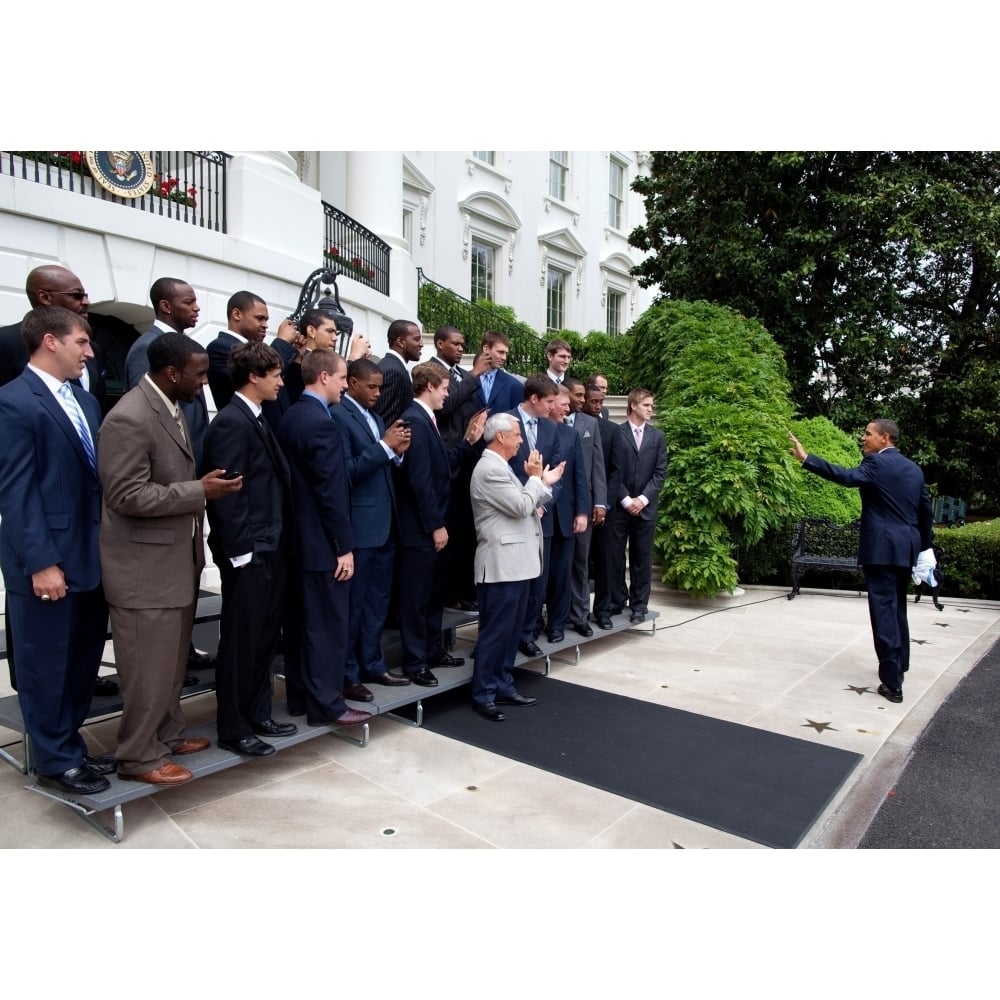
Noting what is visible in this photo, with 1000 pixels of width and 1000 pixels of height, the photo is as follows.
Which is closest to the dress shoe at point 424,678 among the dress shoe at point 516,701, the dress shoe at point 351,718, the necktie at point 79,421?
the dress shoe at point 516,701

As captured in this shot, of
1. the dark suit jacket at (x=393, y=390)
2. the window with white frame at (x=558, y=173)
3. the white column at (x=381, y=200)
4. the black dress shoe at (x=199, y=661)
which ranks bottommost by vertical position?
the black dress shoe at (x=199, y=661)

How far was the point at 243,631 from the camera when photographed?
3920mm

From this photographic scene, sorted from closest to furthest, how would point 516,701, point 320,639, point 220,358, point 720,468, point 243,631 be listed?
1. point 243,631
2. point 320,639
3. point 220,358
4. point 516,701
5. point 720,468

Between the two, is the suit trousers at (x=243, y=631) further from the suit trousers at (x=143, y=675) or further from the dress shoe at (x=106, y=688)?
the dress shoe at (x=106, y=688)

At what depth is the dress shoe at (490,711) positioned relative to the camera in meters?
5.06

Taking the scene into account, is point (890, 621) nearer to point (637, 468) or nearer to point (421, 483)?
point (637, 468)

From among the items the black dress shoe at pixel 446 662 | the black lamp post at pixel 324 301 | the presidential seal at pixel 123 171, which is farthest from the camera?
the presidential seal at pixel 123 171

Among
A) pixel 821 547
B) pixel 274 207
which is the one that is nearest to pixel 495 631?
pixel 821 547

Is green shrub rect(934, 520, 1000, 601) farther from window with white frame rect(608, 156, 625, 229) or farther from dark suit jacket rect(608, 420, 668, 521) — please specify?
window with white frame rect(608, 156, 625, 229)

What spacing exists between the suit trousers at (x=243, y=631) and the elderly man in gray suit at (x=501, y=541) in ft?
4.62

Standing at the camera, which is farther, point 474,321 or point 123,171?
point 474,321

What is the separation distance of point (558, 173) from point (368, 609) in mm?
21889

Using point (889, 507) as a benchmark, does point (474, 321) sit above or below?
above
